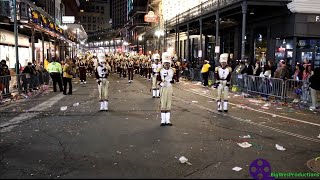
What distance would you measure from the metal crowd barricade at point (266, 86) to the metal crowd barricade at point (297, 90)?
0.78 ft

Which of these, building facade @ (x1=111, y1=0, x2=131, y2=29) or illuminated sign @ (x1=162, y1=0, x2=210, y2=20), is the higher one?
building facade @ (x1=111, y1=0, x2=131, y2=29)

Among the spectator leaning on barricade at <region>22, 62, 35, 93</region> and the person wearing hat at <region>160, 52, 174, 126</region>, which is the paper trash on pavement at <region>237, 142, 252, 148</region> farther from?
the spectator leaning on barricade at <region>22, 62, 35, 93</region>

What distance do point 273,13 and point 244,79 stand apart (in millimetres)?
6677

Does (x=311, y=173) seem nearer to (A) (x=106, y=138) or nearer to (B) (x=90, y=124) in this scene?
(A) (x=106, y=138)

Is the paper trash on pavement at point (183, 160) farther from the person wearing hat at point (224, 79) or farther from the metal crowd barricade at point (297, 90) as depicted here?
the metal crowd barricade at point (297, 90)

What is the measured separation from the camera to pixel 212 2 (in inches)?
1049

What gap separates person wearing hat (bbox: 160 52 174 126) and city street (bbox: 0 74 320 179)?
287 millimetres

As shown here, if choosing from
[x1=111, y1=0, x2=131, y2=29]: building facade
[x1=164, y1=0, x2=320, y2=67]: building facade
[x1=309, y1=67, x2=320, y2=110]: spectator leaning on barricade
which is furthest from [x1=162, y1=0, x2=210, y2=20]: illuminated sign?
[x1=111, y1=0, x2=131, y2=29]: building facade

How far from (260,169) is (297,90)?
9.31m

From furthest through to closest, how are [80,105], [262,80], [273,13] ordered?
[273,13] < [262,80] < [80,105]

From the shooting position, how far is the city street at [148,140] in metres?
6.45

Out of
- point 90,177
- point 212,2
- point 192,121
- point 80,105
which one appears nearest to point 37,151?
point 90,177

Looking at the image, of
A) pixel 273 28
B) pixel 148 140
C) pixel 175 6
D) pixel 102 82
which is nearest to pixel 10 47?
pixel 102 82

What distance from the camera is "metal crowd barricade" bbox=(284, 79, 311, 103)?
14199mm
